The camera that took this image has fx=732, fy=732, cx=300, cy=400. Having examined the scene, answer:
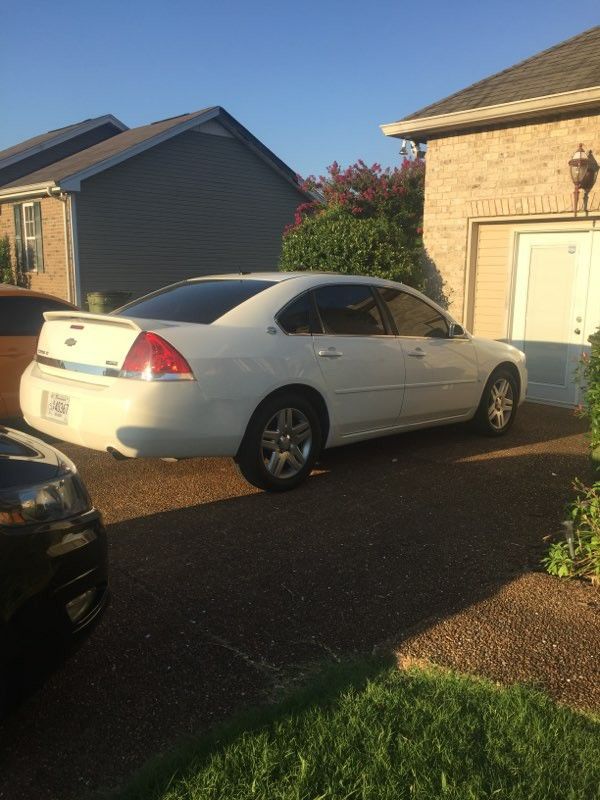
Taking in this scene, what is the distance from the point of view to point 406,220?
12.7m

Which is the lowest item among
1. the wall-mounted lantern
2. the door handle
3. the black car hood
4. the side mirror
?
the black car hood

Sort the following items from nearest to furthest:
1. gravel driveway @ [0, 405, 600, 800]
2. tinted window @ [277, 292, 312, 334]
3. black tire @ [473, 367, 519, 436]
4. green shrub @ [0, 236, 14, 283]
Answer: gravel driveway @ [0, 405, 600, 800], tinted window @ [277, 292, 312, 334], black tire @ [473, 367, 519, 436], green shrub @ [0, 236, 14, 283]

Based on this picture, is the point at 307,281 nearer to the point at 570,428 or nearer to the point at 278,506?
the point at 278,506

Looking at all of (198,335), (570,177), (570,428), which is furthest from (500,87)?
(198,335)

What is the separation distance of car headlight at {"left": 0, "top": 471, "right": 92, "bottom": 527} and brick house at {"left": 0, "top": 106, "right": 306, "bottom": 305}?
15656 mm

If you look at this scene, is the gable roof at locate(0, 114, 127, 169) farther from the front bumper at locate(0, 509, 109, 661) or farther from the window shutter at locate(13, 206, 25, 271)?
the front bumper at locate(0, 509, 109, 661)

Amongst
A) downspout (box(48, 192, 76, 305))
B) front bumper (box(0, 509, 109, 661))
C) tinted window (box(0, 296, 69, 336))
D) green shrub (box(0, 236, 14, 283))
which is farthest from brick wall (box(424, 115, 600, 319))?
green shrub (box(0, 236, 14, 283))

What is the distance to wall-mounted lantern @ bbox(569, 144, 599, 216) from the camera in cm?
841

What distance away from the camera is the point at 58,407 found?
5.09 meters

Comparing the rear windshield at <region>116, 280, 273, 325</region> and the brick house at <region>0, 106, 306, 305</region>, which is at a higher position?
the brick house at <region>0, 106, 306, 305</region>

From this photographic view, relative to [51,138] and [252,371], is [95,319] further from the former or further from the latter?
[51,138]

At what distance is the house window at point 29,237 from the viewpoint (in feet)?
61.3

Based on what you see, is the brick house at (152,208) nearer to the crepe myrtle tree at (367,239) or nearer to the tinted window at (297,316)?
the crepe myrtle tree at (367,239)

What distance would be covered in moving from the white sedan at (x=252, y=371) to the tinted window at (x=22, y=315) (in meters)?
1.91
